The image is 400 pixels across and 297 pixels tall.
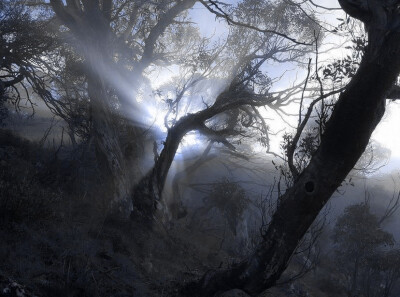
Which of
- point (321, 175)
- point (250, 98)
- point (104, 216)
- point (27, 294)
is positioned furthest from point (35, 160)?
Result: point (321, 175)

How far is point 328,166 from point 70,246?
5.13 metres

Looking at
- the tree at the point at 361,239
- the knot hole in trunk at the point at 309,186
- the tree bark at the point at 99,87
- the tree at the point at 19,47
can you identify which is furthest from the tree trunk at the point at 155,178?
the tree at the point at 361,239

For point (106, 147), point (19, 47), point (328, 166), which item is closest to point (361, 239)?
point (106, 147)

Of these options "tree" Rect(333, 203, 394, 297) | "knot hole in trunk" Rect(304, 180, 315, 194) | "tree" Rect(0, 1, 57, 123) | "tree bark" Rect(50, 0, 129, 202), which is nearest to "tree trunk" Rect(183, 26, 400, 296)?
"knot hole in trunk" Rect(304, 180, 315, 194)

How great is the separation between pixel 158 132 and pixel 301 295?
29.3ft

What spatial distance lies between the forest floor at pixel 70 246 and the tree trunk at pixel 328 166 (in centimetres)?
50

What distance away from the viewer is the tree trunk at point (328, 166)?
3.87 m

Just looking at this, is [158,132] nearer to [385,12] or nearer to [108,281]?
[108,281]

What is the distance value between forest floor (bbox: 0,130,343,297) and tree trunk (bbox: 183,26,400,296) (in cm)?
50

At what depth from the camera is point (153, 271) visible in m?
8.96

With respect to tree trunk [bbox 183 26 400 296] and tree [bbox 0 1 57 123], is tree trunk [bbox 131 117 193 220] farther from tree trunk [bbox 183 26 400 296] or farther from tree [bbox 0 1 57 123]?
tree trunk [bbox 183 26 400 296]

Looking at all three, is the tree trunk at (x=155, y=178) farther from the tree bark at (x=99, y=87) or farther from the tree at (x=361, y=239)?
the tree at (x=361, y=239)

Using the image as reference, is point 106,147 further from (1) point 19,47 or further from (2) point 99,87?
(1) point 19,47

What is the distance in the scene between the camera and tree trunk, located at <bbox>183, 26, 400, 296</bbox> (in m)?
3.87
